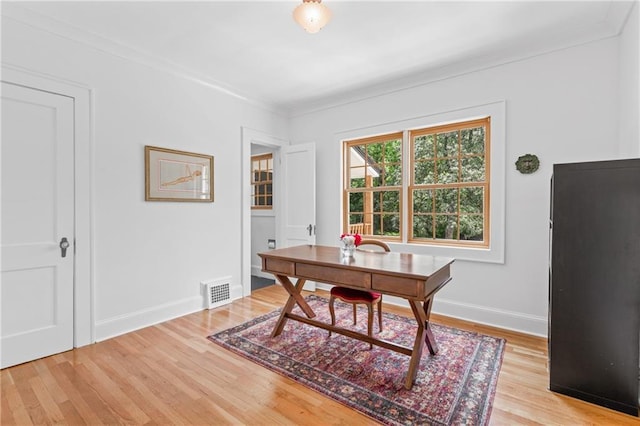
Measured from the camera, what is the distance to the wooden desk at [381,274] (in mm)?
1975

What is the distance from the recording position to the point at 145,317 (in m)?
3.21

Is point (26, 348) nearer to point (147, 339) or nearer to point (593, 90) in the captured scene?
point (147, 339)

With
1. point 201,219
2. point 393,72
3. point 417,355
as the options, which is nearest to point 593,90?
point 393,72

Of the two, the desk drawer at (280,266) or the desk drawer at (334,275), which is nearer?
the desk drawer at (334,275)

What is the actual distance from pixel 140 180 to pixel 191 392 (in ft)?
7.13

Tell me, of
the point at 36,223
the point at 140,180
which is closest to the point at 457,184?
the point at 140,180

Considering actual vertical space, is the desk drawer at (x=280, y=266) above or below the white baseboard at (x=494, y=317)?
above

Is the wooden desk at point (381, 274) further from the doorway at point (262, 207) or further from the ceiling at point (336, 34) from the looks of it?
the doorway at point (262, 207)

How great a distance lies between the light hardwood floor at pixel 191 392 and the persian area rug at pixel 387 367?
0.10 metres

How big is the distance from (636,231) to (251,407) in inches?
102

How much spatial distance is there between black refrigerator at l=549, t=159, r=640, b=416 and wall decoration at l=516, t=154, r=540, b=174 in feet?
3.51

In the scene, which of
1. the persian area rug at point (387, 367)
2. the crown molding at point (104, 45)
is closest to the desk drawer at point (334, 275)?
the persian area rug at point (387, 367)

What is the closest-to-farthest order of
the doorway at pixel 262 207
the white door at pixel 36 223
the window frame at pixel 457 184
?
the white door at pixel 36 223 → the window frame at pixel 457 184 → the doorway at pixel 262 207

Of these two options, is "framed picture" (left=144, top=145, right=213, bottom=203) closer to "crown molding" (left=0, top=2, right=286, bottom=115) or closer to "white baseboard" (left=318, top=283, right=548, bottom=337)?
"crown molding" (left=0, top=2, right=286, bottom=115)
